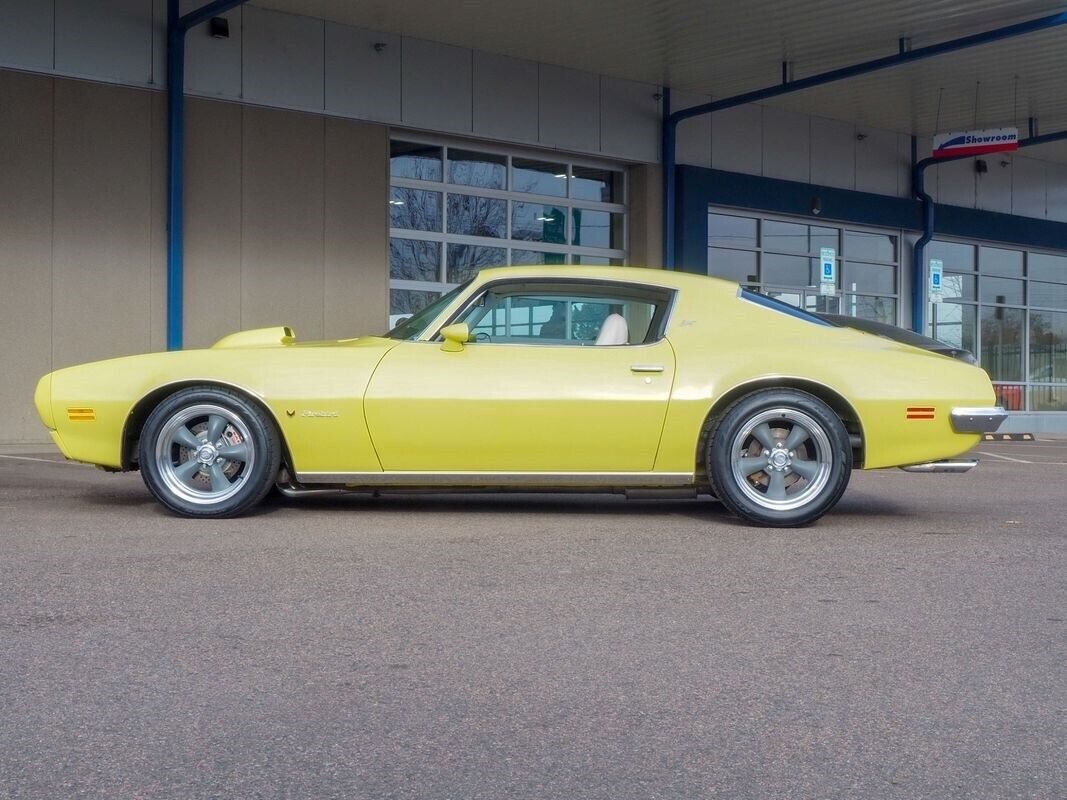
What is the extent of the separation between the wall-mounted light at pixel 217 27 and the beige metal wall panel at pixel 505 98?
135 inches

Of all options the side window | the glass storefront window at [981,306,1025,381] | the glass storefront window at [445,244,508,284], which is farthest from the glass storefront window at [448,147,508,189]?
the glass storefront window at [981,306,1025,381]

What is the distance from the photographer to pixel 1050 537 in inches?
235

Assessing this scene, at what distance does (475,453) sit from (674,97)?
13.1 m

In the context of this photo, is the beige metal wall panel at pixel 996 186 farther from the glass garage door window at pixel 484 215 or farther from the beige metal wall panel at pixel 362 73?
the beige metal wall panel at pixel 362 73

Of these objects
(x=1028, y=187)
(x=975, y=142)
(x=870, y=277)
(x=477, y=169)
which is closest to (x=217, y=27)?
(x=477, y=169)

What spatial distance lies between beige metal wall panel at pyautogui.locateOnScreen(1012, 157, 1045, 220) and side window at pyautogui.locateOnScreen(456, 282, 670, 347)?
758 inches

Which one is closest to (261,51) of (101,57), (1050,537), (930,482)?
(101,57)

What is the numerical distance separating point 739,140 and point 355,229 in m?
6.75

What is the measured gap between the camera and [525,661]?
11.2 ft

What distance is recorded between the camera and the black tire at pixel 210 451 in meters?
6.14

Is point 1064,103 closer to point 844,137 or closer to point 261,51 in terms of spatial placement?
point 844,137

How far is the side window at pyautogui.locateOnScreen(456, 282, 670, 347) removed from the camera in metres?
6.43

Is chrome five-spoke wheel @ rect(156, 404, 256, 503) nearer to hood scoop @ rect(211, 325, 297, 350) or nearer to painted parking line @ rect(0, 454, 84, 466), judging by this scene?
hood scoop @ rect(211, 325, 297, 350)

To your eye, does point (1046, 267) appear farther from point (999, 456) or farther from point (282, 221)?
point (282, 221)
